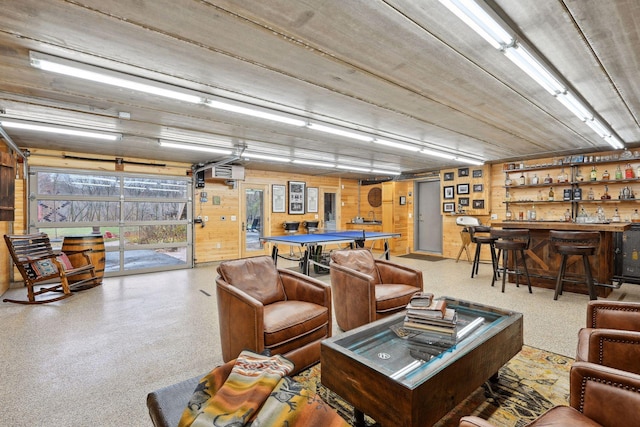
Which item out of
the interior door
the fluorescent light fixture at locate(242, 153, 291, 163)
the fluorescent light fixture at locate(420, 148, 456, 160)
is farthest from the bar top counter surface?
the interior door

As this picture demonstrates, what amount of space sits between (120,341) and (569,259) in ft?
19.3

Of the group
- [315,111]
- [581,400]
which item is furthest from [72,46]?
[581,400]

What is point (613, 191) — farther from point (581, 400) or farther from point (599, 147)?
point (581, 400)

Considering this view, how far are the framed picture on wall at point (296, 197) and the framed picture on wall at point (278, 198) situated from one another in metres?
0.19

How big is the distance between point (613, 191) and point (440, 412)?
6783 mm

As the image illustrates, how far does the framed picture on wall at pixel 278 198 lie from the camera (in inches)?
335

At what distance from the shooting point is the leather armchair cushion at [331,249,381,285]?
11.3 ft

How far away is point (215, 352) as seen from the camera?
2.81 metres

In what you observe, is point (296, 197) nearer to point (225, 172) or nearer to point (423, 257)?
point (225, 172)

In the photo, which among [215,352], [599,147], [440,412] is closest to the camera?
[440,412]

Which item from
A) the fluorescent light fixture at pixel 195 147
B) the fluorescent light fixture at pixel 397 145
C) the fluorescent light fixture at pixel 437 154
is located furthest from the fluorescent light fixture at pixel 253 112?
the fluorescent light fixture at pixel 437 154

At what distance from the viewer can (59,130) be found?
418 centimetres

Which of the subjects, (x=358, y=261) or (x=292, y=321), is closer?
(x=292, y=321)

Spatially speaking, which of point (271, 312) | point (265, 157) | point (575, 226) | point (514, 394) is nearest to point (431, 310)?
point (514, 394)
